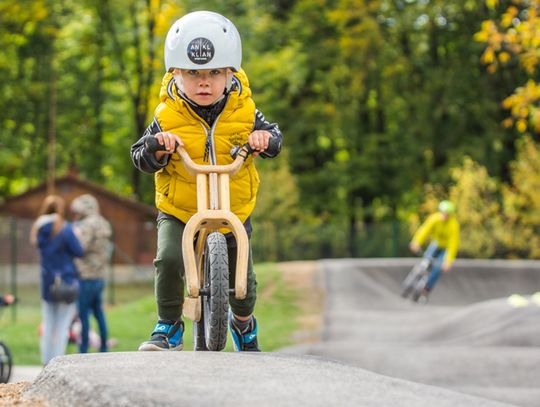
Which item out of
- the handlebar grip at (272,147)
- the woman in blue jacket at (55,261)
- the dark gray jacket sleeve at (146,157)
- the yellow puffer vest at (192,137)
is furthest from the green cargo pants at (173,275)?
the woman in blue jacket at (55,261)

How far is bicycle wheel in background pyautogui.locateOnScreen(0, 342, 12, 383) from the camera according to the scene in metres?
10.9

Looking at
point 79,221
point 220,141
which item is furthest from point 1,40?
point 220,141

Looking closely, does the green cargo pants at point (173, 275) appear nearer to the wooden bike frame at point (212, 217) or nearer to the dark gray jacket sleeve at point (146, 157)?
the wooden bike frame at point (212, 217)

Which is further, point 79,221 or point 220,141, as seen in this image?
point 79,221

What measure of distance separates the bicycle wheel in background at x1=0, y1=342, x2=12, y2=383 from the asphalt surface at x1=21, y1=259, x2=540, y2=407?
3.31m

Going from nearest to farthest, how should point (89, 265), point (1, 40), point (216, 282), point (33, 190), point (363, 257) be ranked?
point (216, 282) → point (89, 265) → point (33, 190) → point (363, 257) → point (1, 40)

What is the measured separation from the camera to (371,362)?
1293cm

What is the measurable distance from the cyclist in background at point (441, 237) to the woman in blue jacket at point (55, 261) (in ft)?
37.9

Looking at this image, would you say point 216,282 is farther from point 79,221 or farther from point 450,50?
point 450,50

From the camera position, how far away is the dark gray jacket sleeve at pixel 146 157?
6.50m

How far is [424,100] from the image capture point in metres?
43.0

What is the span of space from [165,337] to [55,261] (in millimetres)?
5982

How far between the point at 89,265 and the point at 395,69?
31.6 meters

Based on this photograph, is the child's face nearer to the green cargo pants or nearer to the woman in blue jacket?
the green cargo pants
